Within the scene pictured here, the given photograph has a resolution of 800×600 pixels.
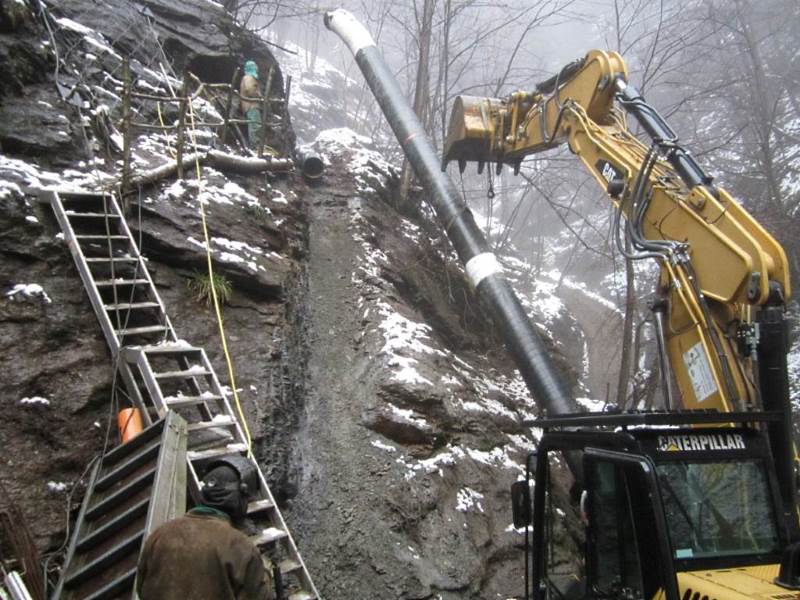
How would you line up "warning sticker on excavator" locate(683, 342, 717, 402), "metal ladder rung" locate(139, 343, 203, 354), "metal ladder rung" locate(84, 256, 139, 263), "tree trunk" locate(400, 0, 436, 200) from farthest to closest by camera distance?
1. "tree trunk" locate(400, 0, 436, 200)
2. "metal ladder rung" locate(84, 256, 139, 263)
3. "metal ladder rung" locate(139, 343, 203, 354)
4. "warning sticker on excavator" locate(683, 342, 717, 402)

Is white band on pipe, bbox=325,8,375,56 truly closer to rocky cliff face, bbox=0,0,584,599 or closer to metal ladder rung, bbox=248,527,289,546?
rocky cliff face, bbox=0,0,584,599

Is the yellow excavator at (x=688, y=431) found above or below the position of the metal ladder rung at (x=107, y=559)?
above

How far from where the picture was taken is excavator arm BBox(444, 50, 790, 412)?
139 inches

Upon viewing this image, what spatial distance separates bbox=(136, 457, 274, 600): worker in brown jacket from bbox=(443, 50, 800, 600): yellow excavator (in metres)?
1.86

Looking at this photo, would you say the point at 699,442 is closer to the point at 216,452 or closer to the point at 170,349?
the point at 216,452

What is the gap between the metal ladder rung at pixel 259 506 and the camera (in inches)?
172

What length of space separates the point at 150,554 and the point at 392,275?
682 cm

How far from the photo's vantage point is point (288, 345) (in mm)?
7066

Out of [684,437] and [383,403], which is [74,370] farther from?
[684,437]

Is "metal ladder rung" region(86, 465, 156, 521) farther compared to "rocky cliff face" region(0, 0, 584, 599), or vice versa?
"rocky cliff face" region(0, 0, 584, 599)

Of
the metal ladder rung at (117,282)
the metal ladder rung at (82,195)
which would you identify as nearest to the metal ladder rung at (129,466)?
the metal ladder rung at (117,282)

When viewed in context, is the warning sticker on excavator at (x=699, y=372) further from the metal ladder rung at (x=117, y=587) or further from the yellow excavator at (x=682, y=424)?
the metal ladder rung at (x=117, y=587)

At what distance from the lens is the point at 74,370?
5078mm

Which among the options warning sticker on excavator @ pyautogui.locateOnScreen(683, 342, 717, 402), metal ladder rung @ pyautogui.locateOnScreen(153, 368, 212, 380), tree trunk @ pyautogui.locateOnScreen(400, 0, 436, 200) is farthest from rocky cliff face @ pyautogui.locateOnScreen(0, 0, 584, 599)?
tree trunk @ pyautogui.locateOnScreen(400, 0, 436, 200)
